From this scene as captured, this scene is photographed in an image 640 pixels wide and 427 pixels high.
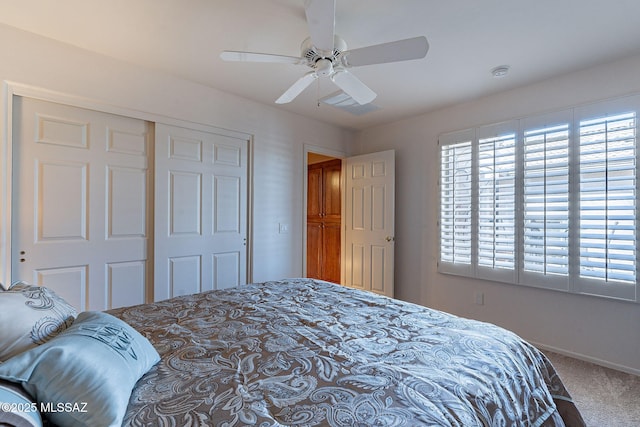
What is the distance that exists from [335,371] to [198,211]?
253 centimetres

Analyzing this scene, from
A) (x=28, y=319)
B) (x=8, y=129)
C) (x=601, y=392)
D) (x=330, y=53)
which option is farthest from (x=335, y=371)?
(x=8, y=129)

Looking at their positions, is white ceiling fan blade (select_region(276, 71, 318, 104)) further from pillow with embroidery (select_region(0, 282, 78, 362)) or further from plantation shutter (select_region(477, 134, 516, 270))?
plantation shutter (select_region(477, 134, 516, 270))

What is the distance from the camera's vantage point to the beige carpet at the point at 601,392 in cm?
184

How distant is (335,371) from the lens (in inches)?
40.0

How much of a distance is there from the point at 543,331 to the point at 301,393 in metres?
3.00

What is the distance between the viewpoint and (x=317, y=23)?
1492mm

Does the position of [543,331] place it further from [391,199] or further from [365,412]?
[365,412]

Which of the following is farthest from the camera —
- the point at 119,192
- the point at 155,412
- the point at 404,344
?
the point at 119,192

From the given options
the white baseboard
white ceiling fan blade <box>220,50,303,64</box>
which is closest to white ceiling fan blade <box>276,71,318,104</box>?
white ceiling fan blade <box>220,50,303,64</box>

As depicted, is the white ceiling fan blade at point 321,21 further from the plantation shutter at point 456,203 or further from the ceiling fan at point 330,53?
the plantation shutter at point 456,203

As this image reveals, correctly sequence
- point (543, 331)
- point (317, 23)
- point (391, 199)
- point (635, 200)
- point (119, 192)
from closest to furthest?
point (317, 23) → point (635, 200) → point (119, 192) → point (543, 331) → point (391, 199)

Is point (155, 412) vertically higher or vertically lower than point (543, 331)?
higher

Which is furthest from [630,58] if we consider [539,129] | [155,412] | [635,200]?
[155,412]

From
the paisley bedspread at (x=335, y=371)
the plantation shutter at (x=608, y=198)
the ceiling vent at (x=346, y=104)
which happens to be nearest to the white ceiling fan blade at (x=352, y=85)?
the ceiling vent at (x=346, y=104)
